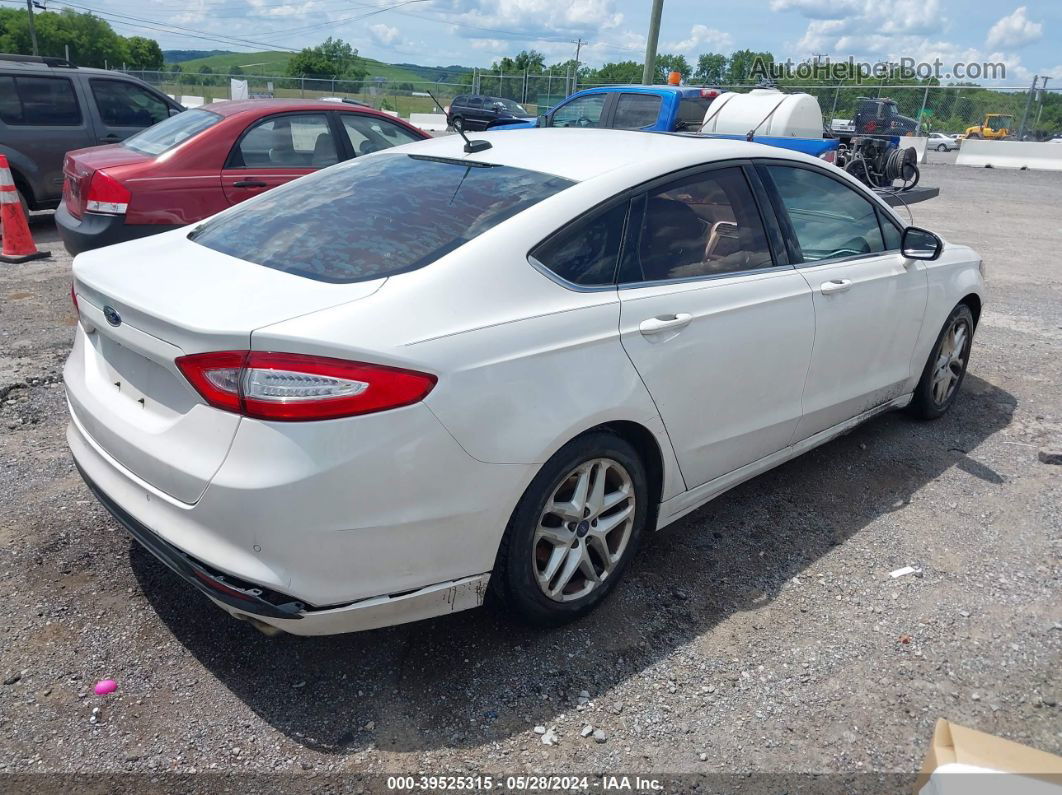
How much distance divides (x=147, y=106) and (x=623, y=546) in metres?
9.25

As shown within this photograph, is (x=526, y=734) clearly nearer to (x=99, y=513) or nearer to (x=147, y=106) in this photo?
(x=99, y=513)

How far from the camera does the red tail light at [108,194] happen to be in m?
6.29

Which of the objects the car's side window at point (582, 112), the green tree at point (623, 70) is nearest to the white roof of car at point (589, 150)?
the car's side window at point (582, 112)

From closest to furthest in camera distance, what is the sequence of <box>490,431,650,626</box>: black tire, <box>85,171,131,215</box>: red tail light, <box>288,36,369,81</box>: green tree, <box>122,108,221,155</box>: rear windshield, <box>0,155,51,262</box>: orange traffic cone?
<box>490,431,650,626</box>: black tire → <box>85,171,131,215</box>: red tail light → <box>122,108,221,155</box>: rear windshield → <box>0,155,51,262</box>: orange traffic cone → <box>288,36,369,81</box>: green tree

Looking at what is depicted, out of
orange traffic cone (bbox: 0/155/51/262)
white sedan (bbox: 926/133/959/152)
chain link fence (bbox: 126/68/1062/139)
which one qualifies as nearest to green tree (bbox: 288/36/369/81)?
chain link fence (bbox: 126/68/1062/139)

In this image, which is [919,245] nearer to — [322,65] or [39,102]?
[39,102]

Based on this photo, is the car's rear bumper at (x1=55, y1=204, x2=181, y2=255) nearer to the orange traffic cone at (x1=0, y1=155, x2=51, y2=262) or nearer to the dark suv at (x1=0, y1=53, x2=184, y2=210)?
the orange traffic cone at (x1=0, y1=155, x2=51, y2=262)

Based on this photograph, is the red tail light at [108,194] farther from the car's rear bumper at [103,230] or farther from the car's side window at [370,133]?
the car's side window at [370,133]

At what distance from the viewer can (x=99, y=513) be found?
3.59 metres

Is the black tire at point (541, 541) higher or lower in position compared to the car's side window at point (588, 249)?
lower

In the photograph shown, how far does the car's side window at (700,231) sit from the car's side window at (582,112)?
8832 millimetres

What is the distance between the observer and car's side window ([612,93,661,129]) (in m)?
11.2

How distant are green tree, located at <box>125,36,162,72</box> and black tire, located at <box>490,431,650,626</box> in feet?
404

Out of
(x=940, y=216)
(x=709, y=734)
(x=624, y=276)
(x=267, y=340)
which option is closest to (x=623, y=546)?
(x=709, y=734)
